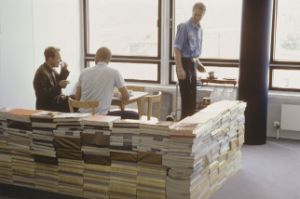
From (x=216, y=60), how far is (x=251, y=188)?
2.76 m

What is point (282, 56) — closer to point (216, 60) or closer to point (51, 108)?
point (216, 60)

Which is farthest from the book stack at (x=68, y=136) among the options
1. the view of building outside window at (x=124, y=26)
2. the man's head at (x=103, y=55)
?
the view of building outside window at (x=124, y=26)

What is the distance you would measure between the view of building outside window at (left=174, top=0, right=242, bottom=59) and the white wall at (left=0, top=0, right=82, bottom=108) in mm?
1708

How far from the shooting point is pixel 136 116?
5109 millimetres

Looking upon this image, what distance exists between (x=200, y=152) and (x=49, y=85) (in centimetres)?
213

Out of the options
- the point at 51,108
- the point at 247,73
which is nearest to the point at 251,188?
the point at 247,73

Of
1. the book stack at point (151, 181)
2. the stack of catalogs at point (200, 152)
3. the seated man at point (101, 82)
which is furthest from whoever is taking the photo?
the seated man at point (101, 82)

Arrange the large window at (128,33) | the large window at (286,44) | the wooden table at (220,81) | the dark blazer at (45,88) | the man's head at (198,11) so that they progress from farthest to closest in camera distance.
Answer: the large window at (128,33), the large window at (286,44), the wooden table at (220,81), the man's head at (198,11), the dark blazer at (45,88)

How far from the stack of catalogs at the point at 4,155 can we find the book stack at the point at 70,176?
0.50 meters

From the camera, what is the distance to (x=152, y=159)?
11.5 ft

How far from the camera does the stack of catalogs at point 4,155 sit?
3.97 metres

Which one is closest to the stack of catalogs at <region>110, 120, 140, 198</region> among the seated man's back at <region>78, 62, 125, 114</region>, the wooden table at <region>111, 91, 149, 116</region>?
the seated man's back at <region>78, 62, 125, 114</region>

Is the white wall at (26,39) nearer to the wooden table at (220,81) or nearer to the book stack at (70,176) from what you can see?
the wooden table at (220,81)

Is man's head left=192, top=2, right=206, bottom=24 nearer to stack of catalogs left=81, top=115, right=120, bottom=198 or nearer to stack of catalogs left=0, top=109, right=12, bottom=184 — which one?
stack of catalogs left=81, top=115, right=120, bottom=198
